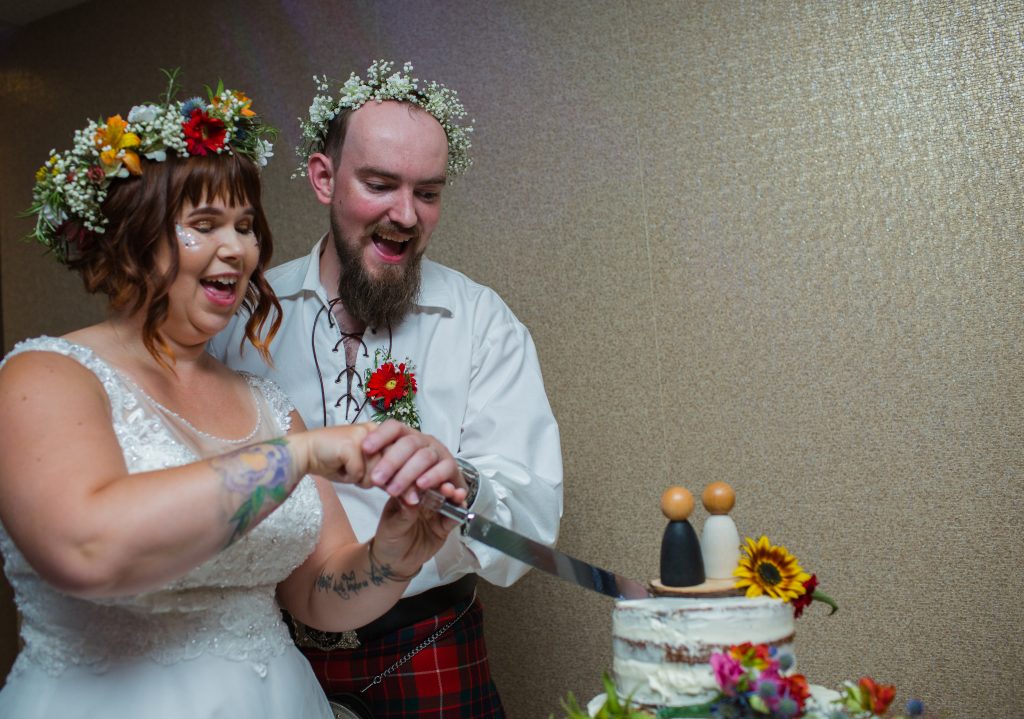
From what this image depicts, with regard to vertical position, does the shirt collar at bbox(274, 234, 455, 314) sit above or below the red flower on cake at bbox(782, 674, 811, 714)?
above

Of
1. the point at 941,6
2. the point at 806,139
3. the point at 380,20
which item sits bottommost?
the point at 806,139

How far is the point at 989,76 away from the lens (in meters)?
2.75

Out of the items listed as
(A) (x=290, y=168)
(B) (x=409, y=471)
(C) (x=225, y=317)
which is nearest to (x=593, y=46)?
(A) (x=290, y=168)

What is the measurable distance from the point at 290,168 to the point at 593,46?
138cm

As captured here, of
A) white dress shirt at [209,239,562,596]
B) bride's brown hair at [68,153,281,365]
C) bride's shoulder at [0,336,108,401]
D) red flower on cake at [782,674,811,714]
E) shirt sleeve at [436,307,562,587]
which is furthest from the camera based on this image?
white dress shirt at [209,239,562,596]

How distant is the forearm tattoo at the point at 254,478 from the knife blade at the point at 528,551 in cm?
24

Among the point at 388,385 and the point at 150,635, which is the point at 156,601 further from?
the point at 388,385

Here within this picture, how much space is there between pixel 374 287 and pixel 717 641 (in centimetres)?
134

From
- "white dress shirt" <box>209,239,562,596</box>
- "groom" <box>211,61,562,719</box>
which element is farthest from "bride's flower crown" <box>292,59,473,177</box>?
"white dress shirt" <box>209,239,562,596</box>

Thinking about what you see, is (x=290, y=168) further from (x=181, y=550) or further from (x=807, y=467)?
(x=181, y=550)

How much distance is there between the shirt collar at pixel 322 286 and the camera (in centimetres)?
255

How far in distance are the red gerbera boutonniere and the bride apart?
446 mm

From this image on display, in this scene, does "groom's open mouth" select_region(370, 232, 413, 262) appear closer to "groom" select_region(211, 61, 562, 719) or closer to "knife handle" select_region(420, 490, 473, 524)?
"groom" select_region(211, 61, 562, 719)

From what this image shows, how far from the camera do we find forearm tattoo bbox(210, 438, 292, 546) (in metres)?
1.42
